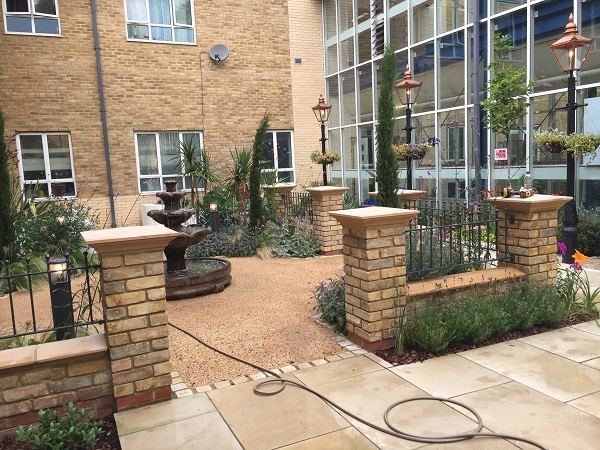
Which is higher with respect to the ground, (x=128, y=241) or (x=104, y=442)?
(x=128, y=241)

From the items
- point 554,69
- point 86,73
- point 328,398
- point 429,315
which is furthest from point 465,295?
point 86,73

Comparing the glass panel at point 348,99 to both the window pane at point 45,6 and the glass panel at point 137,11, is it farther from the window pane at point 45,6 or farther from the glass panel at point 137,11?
the window pane at point 45,6

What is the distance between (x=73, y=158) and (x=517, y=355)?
40.1ft

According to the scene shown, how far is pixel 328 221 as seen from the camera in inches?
372

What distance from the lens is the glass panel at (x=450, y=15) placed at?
454 inches

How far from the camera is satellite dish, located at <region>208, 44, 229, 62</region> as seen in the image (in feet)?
47.7

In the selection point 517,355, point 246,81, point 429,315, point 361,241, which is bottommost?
point 517,355

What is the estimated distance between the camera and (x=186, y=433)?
3234 mm

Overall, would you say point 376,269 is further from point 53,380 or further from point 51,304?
point 51,304

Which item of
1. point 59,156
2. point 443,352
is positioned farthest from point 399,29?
point 443,352

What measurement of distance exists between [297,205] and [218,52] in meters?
6.16

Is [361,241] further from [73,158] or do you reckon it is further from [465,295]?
[73,158]

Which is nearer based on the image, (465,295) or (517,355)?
(517,355)

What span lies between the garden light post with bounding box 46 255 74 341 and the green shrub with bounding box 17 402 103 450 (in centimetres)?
81
